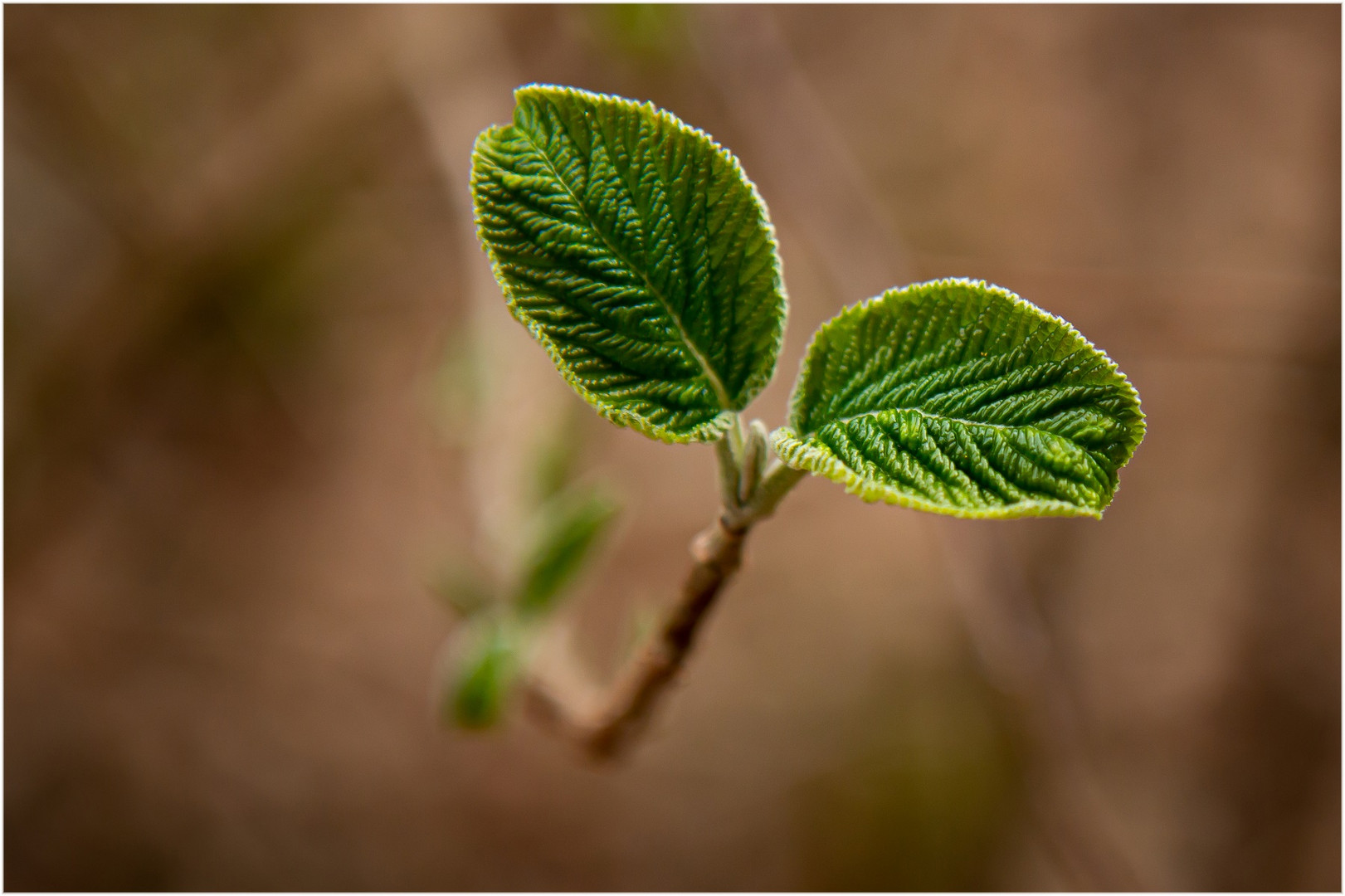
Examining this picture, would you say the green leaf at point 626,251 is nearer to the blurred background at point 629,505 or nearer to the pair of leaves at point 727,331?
the pair of leaves at point 727,331

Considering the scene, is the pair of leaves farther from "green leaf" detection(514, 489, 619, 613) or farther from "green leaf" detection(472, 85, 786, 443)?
"green leaf" detection(514, 489, 619, 613)

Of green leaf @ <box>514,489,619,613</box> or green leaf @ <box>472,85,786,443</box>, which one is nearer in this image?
green leaf @ <box>472,85,786,443</box>

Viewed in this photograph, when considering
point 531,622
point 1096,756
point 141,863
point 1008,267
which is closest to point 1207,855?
point 1096,756

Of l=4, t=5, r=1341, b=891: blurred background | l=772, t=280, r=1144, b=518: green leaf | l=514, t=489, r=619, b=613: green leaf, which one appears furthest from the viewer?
l=4, t=5, r=1341, b=891: blurred background

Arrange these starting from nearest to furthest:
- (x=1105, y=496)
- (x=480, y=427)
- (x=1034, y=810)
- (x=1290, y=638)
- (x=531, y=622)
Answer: (x=1105, y=496), (x=531, y=622), (x=480, y=427), (x=1034, y=810), (x=1290, y=638)

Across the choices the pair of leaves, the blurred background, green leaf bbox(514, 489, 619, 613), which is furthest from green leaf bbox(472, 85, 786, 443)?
the blurred background

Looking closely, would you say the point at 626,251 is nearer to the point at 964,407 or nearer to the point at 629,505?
the point at 964,407

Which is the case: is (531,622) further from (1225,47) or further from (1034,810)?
(1225,47)
